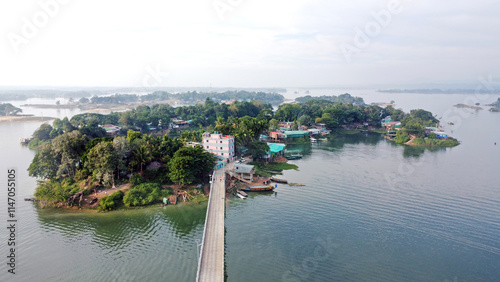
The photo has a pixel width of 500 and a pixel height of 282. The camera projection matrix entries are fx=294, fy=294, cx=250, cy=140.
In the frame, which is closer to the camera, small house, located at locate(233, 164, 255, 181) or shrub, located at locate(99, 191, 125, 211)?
shrub, located at locate(99, 191, 125, 211)

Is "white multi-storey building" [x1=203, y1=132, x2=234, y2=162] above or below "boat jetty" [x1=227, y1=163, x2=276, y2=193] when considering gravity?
above

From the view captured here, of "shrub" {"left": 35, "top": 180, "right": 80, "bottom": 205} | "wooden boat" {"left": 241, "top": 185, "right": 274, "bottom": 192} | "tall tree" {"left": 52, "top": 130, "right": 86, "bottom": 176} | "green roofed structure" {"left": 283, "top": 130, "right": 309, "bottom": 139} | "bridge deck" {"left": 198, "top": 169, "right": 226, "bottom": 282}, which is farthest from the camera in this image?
"green roofed structure" {"left": 283, "top": 130, "right": 309, "bottom": 139}

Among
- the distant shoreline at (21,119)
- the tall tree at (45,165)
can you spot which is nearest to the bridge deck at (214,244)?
the tall tree at (45,165)

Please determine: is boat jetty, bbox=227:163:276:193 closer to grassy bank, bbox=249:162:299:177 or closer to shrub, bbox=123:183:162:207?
grassy bank, bbox=249:162:299:177

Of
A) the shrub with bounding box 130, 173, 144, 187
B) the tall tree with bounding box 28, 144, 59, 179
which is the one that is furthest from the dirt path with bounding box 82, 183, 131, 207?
the tall tree with bounding box 28, 144, 59, 179

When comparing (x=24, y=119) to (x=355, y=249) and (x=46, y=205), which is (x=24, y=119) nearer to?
(x=46, y=205)

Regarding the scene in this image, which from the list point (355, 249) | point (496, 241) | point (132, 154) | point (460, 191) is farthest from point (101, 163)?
point (460, 191)

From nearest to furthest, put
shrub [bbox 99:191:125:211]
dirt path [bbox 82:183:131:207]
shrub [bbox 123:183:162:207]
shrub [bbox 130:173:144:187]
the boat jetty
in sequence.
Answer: shrub [bbox 99:191:125:211], shrub [bbox 123:183:162:207], dirt path [bbox 82:183:131:207], shrub [bbox 130:173:144:187], the boat jetty
